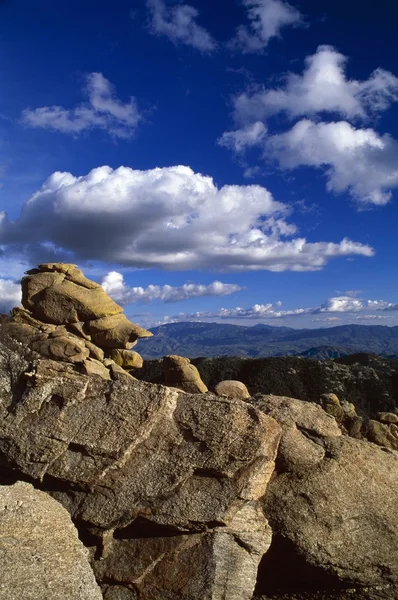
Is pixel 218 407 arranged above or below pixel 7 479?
above

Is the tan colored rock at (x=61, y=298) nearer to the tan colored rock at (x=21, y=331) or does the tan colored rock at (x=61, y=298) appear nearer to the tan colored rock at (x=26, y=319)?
the tan colored rock at (x=26, y=319)

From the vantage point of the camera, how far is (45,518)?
17.5 meters

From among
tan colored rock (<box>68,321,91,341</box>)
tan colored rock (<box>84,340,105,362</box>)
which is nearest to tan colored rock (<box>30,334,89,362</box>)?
tan colored rock (<box>84,340,105,362</box>)

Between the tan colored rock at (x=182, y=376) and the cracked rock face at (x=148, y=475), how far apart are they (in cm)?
2235

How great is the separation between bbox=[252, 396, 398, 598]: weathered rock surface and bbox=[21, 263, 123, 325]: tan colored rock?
59.9 ft

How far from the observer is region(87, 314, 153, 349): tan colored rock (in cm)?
3612

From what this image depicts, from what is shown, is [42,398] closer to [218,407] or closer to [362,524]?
[218,407]

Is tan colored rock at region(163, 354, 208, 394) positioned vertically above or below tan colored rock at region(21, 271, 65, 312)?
below

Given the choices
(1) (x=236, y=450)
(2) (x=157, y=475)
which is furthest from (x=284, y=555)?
(2) (x=157, y=475)

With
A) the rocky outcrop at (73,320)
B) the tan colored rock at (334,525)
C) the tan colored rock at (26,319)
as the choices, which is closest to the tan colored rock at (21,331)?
the rocky outcrop at (73,320)

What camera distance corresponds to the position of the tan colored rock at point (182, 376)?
4278cm

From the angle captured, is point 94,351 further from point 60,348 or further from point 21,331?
point 21,331

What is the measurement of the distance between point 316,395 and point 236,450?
67.0 meters

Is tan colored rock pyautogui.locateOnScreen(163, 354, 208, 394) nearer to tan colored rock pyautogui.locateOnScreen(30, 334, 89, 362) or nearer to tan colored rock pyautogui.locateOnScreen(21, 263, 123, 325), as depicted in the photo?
tan colored rock pyautogui.locateOnScreen(21, 263, 123, 325)
